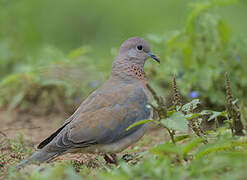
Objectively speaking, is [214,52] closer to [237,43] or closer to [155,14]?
[237,43]

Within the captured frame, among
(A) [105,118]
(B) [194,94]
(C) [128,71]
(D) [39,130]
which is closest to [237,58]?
(B) [194,94]

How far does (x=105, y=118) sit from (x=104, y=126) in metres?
0.09

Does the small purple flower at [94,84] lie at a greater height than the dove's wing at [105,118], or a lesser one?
lesser

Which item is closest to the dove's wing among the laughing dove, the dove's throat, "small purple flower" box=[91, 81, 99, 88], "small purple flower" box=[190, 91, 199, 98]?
the laughing dove

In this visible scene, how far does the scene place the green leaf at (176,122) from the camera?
11.2 ft

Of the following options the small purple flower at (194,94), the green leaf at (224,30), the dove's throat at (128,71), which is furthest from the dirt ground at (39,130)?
the green leaf at (224,30)

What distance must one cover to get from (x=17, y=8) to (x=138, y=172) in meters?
6.91

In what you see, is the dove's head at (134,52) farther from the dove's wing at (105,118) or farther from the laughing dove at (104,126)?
the dove's wing at (105,118)

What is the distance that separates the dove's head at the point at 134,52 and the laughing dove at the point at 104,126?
55 centimetres

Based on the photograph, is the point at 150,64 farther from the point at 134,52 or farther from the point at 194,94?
the point at 134,52

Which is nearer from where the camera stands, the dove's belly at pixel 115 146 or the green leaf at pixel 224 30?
the dove's belly at pixel 115 146

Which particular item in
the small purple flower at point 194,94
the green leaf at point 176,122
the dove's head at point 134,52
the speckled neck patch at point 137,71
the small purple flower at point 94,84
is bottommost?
the small purple flower at point 194,94

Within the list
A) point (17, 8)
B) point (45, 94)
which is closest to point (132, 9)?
point (17, 8)

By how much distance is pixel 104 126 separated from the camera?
170 inches
